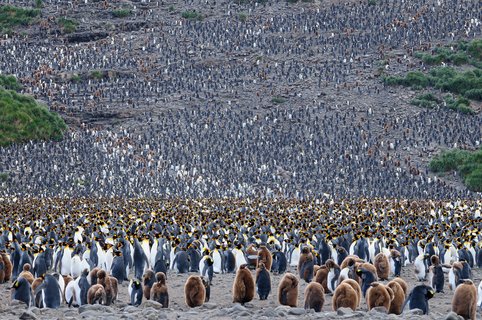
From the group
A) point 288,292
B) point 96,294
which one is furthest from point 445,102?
point 96,294

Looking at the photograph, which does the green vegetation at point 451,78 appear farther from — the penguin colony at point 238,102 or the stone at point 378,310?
the stone at point 378,310

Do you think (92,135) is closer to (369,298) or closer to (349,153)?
(349,153)

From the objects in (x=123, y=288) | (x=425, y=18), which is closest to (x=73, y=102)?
(x=425, y=18)

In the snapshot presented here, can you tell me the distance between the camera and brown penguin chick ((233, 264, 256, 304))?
14961mm

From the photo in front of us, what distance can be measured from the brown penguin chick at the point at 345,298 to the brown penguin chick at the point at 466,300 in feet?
4.66

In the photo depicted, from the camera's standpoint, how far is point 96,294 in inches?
573

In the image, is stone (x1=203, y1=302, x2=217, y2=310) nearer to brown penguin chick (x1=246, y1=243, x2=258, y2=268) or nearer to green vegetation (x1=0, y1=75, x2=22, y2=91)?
brown penguin chick (x1=246, y1=243, x2=258, y2=268)

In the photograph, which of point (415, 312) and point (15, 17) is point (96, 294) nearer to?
point (415, 312)

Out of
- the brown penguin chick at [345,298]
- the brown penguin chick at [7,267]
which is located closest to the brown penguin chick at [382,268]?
the brown penguin chick at [345,298]

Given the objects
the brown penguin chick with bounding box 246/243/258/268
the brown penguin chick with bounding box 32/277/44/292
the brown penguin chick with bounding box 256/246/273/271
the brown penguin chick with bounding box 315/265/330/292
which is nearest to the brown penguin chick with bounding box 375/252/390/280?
the brown penguin chick with bounding box 256/246/273/271

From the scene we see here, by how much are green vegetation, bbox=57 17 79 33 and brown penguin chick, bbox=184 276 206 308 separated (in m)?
61.0

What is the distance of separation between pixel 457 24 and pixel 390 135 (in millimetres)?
22291

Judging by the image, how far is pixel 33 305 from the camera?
15070 millimetres

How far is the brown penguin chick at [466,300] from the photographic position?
13516mm
